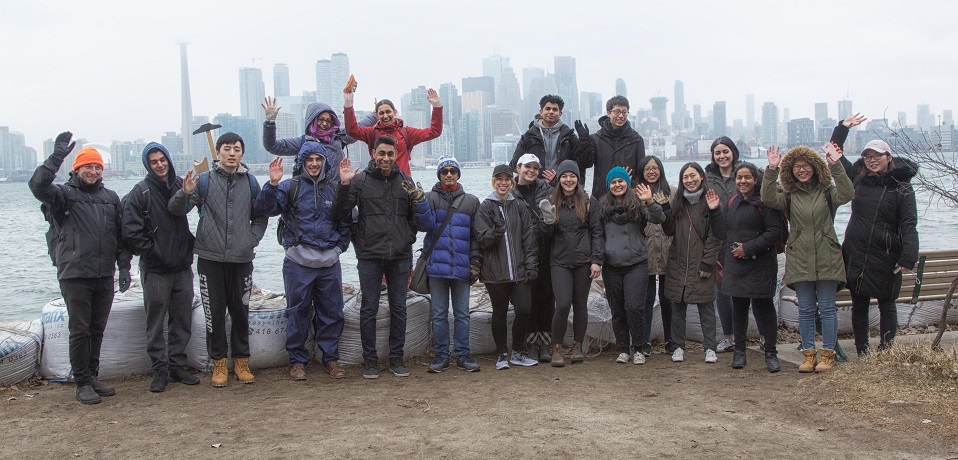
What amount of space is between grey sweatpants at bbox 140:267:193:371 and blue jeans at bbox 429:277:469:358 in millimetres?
1856

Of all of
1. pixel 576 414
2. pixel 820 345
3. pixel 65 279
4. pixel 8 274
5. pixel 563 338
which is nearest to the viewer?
pixel 576 414

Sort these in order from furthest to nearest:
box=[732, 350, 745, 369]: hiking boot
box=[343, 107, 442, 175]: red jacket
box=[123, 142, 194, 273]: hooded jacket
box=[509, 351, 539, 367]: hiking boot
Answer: box=[343, 107, 442, 175]: red jacket
box=[509, 351, 539, 367]: hiking boot
box=[732, 350, 745, 369]: hiking boot
box=[123, 142, 194, 273]: hooded jacket

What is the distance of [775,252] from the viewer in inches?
258

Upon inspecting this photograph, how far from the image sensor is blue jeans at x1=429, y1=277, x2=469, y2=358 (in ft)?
22.1

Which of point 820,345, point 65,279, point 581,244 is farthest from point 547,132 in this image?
point 65,279

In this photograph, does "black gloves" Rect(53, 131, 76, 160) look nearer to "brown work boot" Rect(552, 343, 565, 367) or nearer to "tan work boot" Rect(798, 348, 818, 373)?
"brown work boot" Rect(552, 343, 565, 367)

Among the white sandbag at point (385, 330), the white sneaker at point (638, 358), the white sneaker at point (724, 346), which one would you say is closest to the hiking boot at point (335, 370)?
the white sandbag at point (385, 330)

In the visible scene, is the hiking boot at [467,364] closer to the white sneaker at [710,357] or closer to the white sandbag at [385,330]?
the white sandbag at [385,330]

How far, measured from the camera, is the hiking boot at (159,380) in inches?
240

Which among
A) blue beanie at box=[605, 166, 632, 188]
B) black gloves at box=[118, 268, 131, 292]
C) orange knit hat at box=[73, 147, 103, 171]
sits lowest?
black gloves at box=[118, 268, 131, 292]

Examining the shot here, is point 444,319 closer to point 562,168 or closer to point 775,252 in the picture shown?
point 562,168

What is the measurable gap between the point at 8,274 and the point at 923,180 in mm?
26108

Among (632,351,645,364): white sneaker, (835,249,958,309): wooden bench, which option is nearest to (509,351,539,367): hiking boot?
(632,351,645,364): white sneaker

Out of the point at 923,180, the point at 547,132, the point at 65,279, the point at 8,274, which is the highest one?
the point at 547,132
